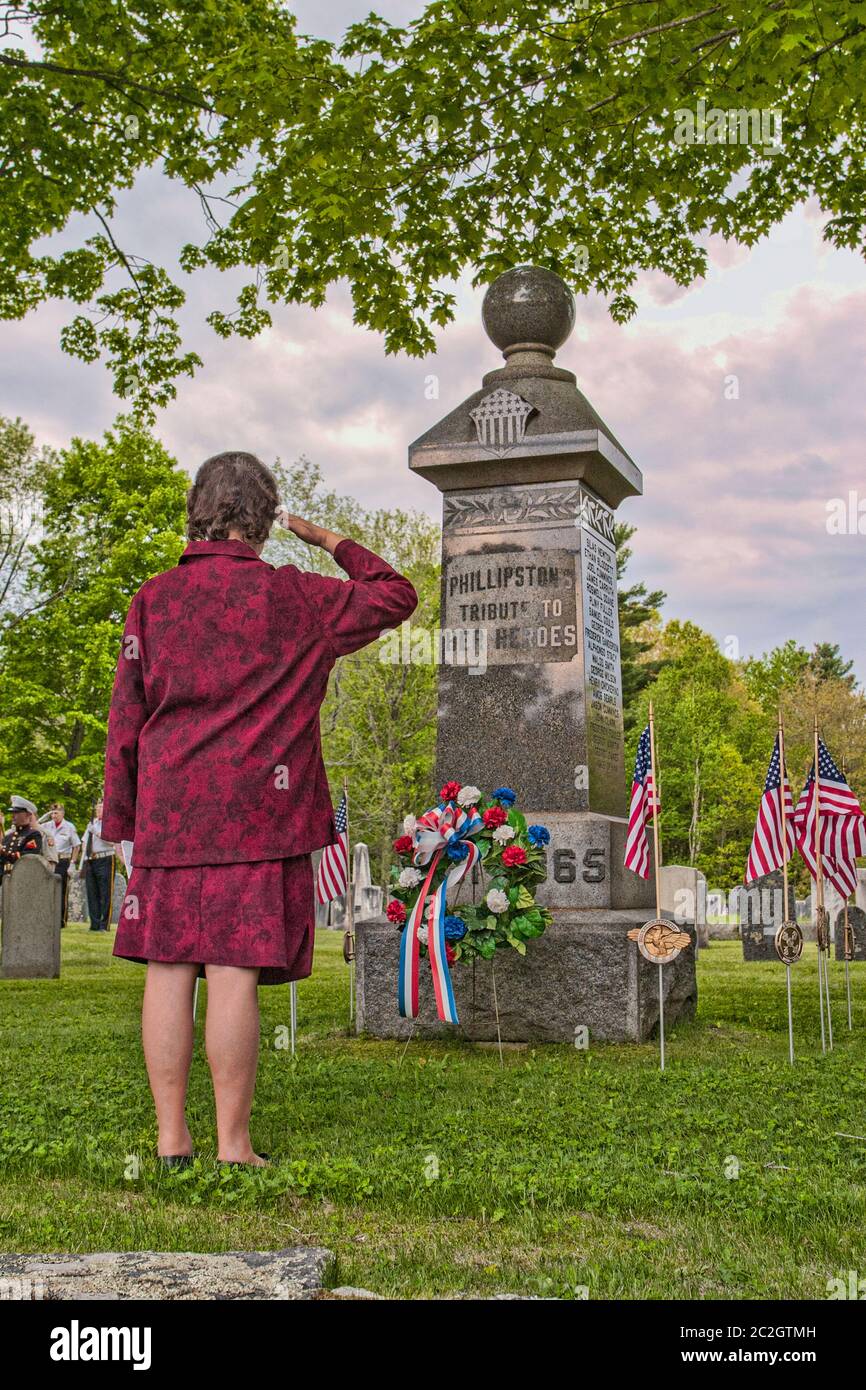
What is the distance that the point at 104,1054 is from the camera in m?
6.66

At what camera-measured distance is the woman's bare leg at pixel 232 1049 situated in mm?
3879

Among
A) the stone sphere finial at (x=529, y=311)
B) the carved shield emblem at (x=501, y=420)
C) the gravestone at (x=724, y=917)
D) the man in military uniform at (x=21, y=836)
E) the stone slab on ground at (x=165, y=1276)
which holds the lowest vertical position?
the gravestone at (x=724, y=917)

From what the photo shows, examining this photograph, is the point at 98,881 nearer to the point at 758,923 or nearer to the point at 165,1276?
the point at 758,923

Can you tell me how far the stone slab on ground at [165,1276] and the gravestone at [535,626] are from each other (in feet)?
16.2

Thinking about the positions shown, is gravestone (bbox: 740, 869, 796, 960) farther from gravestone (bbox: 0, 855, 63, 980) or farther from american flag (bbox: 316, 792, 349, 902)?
gravestone (bbox: 0, 855, 63, 980)

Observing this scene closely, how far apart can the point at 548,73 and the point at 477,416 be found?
329 centimetres

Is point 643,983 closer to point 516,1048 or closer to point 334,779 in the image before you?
point 516,1048

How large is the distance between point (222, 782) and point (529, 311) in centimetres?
570

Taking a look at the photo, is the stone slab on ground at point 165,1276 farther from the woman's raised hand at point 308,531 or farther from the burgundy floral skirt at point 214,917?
the woman's raised hand at point 308,531

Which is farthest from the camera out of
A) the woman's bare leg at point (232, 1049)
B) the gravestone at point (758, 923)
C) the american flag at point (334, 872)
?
the gravestone at point (758, 923)

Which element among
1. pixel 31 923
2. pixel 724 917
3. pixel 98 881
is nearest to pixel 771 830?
pixel 31 923

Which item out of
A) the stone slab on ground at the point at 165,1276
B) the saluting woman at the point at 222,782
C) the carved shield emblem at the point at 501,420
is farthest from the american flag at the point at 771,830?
the stone slab on ground at the point at 165,1276

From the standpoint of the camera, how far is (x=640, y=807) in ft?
23.4

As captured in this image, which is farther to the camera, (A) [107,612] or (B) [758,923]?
(A) [107,612]
